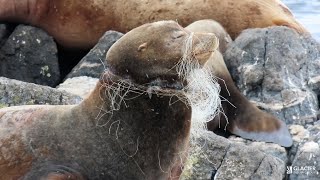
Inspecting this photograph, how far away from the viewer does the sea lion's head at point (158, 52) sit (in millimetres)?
5270

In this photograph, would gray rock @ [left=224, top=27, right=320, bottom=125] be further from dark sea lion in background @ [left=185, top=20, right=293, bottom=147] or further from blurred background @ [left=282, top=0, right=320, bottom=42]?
blurred background @ [left=282, top=0, right=320, bottom=42]

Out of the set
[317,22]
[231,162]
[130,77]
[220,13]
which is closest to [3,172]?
[130,77]

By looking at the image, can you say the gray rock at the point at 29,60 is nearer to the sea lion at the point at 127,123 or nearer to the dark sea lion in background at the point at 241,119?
the dark sea lion in background at the point at 241,119

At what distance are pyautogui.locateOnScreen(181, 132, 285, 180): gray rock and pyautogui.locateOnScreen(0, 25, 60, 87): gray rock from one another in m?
3.29

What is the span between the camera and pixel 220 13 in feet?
35.5

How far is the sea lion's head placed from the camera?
5.27 metres

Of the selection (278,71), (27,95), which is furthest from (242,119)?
(27,95)

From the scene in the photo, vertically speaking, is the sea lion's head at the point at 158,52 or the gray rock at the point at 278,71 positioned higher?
the sea lion's head at the point at 158,52

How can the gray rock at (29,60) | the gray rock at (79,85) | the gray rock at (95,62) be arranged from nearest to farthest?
the gray rock at (79,85), the gray rock at (95,62), the gray rock at (29,60)

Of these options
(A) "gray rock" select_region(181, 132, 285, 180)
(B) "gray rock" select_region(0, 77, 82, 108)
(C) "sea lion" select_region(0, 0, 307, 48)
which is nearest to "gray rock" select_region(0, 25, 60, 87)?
(C) "sea lion" select_region(0, 0, 307, 48)

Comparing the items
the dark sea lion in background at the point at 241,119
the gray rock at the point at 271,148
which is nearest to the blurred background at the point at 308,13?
the dark sea lion in background at the point at 241,119

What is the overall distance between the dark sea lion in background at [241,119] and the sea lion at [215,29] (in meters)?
0.50

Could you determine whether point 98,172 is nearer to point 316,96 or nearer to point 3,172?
point 3,172

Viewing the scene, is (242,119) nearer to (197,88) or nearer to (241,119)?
(241,119)
